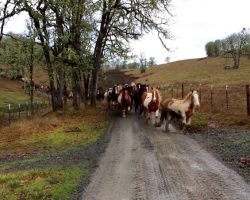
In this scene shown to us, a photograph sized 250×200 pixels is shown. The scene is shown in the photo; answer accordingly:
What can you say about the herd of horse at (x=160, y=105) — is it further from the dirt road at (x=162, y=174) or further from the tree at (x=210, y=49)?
the tree at (x=210, y=49)

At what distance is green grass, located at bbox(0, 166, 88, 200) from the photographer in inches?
445

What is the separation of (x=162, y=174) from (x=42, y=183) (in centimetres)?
312

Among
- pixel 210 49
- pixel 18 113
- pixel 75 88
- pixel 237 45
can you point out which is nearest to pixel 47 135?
pixel 75 88

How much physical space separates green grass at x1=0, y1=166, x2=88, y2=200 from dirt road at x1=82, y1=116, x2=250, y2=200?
1.84 ft

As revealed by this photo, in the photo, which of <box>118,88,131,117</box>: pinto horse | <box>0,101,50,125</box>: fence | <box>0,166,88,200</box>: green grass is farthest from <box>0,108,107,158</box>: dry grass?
<box>0,101,50,125</box>: fence

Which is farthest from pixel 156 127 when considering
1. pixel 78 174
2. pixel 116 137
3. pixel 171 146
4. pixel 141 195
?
pixel 141 195

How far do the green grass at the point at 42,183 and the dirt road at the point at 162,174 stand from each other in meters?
0.56

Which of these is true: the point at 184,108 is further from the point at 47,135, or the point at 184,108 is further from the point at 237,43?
the point at 237,43

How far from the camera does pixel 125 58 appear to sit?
3928 centimetres

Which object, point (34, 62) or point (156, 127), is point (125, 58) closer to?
point (34, 62)

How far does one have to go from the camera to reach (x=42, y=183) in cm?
1241

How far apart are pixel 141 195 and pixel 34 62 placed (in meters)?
27.7

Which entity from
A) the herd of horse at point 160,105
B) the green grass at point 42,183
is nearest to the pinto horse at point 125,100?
the herd of horse at point 160,105

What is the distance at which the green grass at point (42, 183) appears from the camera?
1131 centimetres
